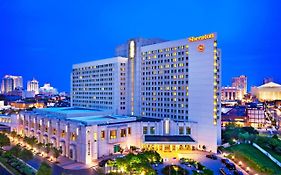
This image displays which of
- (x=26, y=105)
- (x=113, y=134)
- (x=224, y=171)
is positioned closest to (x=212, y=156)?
(x=224, y=171)

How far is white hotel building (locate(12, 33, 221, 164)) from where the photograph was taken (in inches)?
2473

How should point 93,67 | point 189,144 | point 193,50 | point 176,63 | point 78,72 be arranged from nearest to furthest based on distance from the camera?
point 189,144 → point 193,50 → point 176,63 → point 93,67 → point 78,72

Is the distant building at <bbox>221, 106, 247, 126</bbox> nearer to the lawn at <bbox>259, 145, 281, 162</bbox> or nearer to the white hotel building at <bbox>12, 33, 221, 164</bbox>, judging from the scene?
the lawn at <bbox>259, 145, 281, 162</bbox>

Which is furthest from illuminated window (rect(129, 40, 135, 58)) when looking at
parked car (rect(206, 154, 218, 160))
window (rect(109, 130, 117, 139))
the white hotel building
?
parked car (rect(206, 154, 218, 160))

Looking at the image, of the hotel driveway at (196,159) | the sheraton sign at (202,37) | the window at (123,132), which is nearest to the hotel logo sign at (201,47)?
the sheraton sign at (202,37)

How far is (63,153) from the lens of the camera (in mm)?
63562

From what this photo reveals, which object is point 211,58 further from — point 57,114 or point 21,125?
point 21,125

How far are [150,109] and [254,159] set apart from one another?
3568 cm

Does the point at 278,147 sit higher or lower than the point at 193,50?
lower

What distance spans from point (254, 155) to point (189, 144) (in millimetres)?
15257

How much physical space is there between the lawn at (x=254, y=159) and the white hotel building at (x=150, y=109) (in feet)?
20.2

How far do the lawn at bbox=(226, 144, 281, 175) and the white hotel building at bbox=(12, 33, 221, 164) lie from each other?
617 centimetres

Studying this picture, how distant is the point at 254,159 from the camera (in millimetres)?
58938

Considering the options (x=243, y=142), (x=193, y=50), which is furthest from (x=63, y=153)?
(x=243, y=142)
